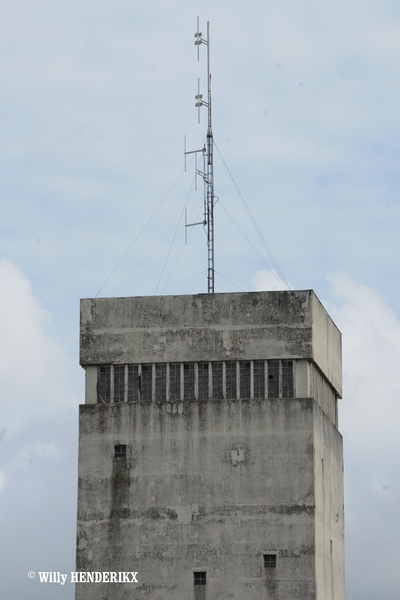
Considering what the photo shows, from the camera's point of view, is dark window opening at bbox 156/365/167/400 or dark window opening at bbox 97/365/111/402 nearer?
dark window opening at bbox 156/365/167/400

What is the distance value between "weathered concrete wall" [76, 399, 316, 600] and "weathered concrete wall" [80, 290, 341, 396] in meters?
2.50

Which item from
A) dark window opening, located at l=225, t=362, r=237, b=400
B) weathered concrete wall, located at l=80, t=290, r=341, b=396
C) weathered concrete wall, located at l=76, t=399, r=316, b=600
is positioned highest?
weathered concrete wall, located at l=80, t=290, r=341, b=396

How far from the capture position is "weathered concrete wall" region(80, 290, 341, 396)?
267 feet

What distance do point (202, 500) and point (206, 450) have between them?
88.2 inches

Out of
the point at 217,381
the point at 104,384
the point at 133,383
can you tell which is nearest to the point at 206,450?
the point at 217,381

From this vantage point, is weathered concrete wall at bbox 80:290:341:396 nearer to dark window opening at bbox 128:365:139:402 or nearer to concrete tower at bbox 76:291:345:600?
concrete tower at bbox 76:291:345:600

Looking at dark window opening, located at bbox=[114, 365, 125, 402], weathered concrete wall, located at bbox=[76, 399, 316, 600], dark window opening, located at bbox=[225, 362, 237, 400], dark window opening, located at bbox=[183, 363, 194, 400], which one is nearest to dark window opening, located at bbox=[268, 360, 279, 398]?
weathered concrete wall, located at bbox=[76, 399, 316, 600]

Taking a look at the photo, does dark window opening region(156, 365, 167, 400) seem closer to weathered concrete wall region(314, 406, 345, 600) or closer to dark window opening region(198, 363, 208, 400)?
dark window opening region(198, 363, 208, 400)

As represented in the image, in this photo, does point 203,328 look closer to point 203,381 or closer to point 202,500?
point 203,381

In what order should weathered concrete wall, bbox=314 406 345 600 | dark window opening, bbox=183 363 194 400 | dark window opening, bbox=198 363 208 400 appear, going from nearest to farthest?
1. weathered concrete wall, bbox=314 406 345 600
2. dark window opening, bbox=198 363 208 400
3. dark window opening, bbox=183 363 194 400

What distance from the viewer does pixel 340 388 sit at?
88750mm

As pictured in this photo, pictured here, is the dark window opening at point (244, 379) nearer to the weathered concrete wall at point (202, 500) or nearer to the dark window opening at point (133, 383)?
the weathered concrete wall at point (202, 500)

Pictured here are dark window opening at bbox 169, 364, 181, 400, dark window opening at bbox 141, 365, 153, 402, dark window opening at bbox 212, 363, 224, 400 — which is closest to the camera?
dark window opening at bbox 212, 363, 224, 400

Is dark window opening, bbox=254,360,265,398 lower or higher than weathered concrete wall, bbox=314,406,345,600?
higher
